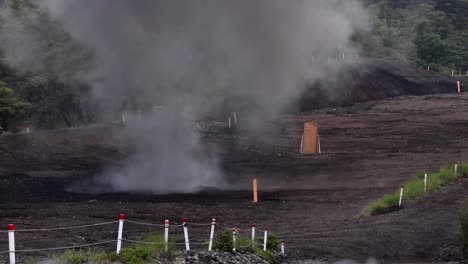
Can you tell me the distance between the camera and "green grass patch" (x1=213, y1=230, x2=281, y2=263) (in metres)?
18.3

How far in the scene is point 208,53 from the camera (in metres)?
34.5

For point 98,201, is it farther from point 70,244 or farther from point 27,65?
point 27,65

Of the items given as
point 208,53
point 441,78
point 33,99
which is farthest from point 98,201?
point 441,78

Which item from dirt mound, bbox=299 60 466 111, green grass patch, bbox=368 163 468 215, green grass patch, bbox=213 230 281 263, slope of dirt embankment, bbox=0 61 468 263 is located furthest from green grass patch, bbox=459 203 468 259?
dirt mound, bbox=299 60 466 111

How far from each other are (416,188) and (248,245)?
40.2 ft

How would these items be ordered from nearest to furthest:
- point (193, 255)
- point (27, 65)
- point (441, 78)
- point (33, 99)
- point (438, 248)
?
point (193, 255)
point (438, 248)
point (27, 65)
point (33, 99)
point (441, 78)

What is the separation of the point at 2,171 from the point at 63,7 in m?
8.52

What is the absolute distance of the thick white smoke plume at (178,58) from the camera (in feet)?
101

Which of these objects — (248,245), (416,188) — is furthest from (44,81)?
(248,245)

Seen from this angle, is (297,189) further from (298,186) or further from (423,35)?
(423,35)

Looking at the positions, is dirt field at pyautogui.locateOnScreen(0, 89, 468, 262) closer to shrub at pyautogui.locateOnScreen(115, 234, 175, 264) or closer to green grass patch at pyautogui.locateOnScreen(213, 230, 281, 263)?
green grass patch at pyautogui.locateOnScreen(213, 230, 281, 263)

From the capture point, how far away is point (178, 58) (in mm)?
33750

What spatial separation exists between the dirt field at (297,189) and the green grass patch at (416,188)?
0.53 metres

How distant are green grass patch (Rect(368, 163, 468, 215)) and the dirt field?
53cm
